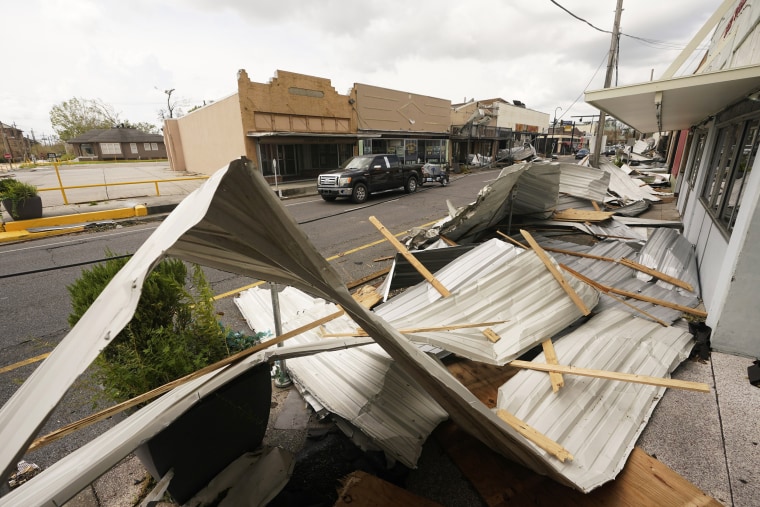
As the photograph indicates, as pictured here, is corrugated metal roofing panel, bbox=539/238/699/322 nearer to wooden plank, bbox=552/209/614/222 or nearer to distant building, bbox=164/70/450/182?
wooden plank, bbox=552/209/614/222

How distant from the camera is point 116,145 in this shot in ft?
180

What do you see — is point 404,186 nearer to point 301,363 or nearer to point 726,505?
point 301,363

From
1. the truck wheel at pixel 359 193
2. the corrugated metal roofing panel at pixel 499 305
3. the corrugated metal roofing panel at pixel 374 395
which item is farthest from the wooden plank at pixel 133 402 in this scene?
the truck wheel at pixel 359 193

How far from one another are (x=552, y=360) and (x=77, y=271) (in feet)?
27.0

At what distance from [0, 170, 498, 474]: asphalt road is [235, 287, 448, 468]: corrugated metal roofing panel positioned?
1569 mm

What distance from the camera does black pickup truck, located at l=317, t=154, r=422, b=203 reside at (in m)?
13.4

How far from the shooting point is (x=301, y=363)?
3361 millimetres

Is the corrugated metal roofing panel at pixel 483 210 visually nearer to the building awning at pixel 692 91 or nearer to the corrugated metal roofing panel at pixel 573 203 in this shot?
the building awning at pixel 692 91

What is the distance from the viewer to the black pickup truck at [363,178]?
13438 mm

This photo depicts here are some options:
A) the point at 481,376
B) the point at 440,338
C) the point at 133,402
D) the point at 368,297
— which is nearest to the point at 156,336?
the point at 133,402

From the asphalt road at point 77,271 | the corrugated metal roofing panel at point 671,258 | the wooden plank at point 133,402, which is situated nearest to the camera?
the wooden plank at point 133,402

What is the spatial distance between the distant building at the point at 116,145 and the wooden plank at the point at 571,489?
→ 222 feet

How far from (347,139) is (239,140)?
680 cm

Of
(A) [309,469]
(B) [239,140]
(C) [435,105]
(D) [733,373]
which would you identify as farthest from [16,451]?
(C) [435,105]
